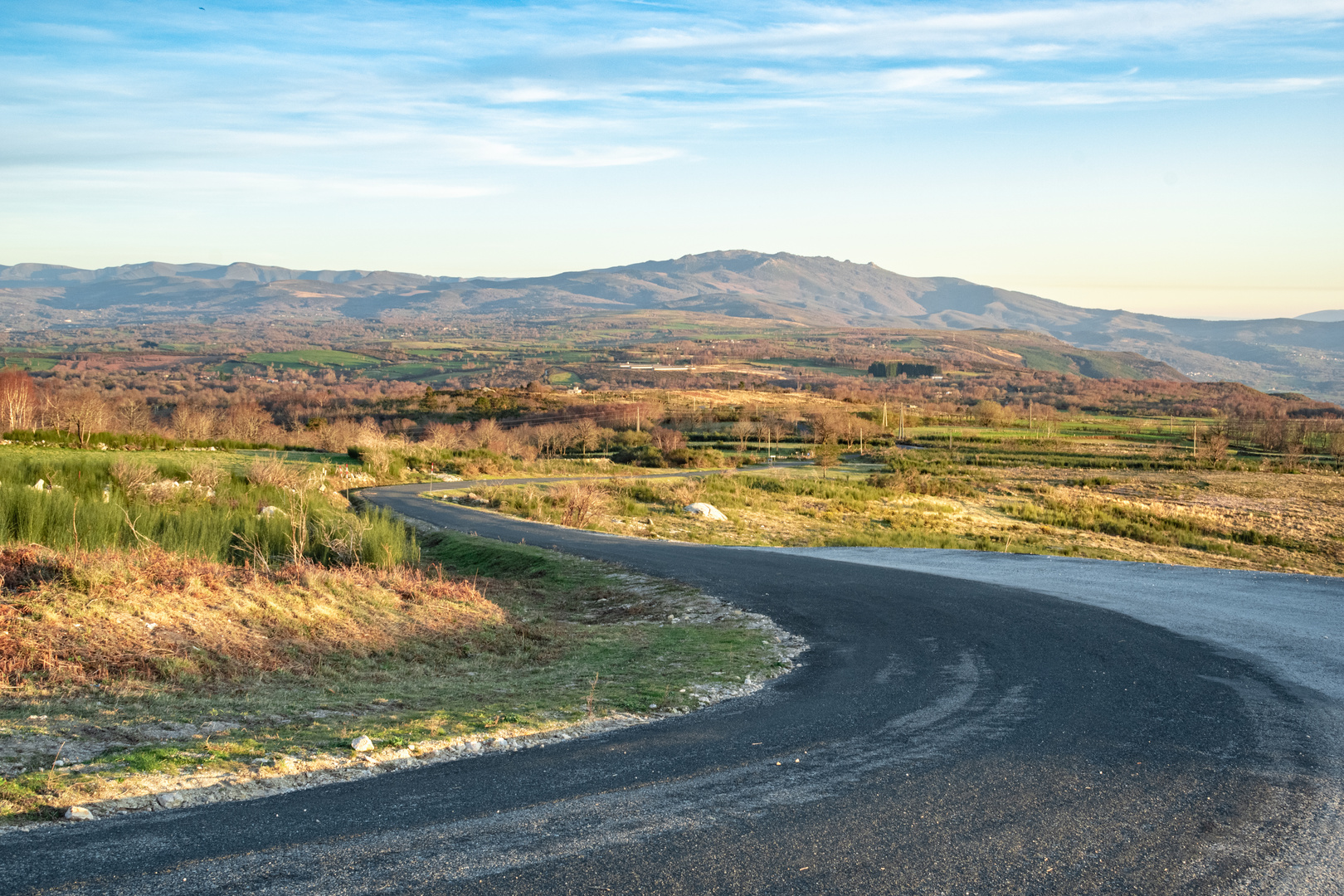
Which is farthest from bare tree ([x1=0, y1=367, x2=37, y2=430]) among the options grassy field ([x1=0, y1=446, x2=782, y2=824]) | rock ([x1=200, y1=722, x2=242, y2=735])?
rock ([x1=200, y1=722, x2=242, y2=735])

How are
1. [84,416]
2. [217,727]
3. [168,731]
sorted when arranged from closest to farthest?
[168,731] < [217,727] < [84,416]

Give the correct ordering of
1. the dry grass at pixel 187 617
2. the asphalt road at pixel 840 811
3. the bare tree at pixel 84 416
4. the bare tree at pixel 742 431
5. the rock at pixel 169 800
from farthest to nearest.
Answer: the bare tree at pixel 742 431 → the bare tree at pixel 84 416 → the dry grass at pixel 187 617 → the rock at pixel 169 800 → the asphalt road at pixel 840 811

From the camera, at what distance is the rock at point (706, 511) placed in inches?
1399

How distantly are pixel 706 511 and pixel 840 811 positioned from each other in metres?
29.9

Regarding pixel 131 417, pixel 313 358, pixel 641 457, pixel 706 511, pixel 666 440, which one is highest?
pixel 313 358

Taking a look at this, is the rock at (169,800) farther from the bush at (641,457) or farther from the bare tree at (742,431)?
the bare tree at (742,431)

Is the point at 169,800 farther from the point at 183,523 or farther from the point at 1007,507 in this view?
the point at 1007,507

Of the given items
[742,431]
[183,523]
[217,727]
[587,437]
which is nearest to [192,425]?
[587,437]

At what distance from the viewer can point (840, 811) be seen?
623 centimetres

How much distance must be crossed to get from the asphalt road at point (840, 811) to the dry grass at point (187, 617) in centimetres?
380

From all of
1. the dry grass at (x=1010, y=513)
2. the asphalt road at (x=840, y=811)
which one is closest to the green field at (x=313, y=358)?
the dry grass at (x=1010, y=513)

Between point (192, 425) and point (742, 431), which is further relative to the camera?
point (742, 431)

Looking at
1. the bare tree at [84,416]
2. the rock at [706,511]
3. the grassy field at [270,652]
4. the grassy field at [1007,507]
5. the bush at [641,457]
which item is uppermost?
the grassy field at [270,652]

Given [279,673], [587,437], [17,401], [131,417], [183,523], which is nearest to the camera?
[279,673]
